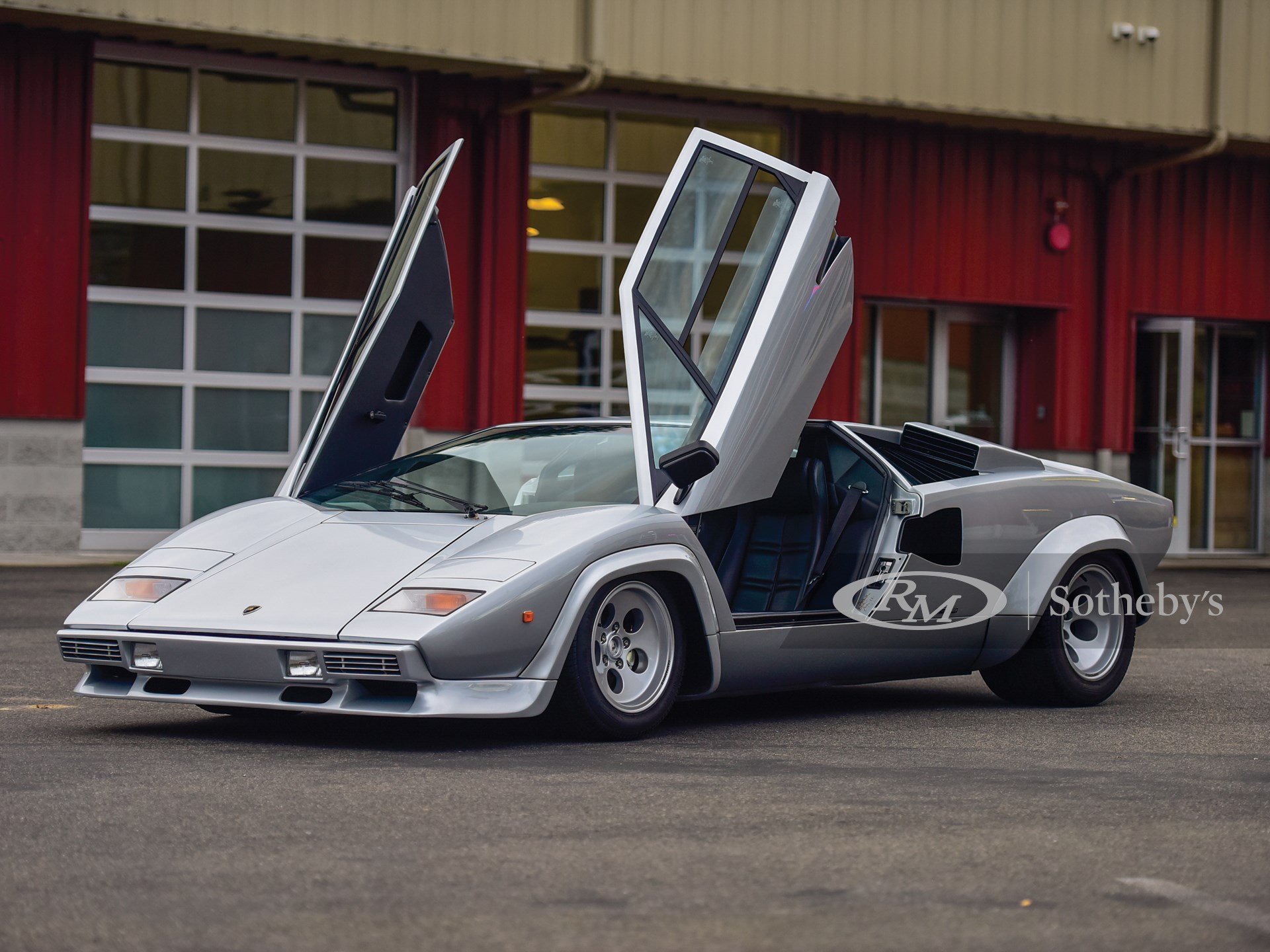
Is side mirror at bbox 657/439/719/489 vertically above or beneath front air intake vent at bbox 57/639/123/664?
above

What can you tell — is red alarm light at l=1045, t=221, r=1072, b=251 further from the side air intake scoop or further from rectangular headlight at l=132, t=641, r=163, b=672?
rectangular headlight at l=132, t=641, r=163, b=672

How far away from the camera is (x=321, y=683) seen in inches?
221

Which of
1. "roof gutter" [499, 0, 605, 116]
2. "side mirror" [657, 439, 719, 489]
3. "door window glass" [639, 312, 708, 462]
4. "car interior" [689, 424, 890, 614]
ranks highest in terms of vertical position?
"roof gutter" [499, 0, 605, 116]

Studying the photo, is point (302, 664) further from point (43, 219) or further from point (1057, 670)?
point (43, 219)

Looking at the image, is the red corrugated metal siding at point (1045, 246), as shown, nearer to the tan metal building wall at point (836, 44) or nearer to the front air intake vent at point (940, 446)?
the tan metal building wall at point (836, 44)

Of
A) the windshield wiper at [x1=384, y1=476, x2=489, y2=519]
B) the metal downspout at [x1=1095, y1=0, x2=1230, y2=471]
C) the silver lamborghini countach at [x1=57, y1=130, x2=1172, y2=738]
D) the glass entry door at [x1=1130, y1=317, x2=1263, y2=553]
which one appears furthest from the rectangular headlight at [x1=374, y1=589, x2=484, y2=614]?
the glass entry door at [x1=1130, y1=317, x2=1263, y2=553]

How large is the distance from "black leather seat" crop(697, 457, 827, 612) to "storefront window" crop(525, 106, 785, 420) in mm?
8350

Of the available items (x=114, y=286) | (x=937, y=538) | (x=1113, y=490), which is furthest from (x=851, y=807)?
(x=114, y=286)

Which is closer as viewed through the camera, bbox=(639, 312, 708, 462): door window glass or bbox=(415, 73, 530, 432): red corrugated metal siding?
bbox=(639, 312, 708, 462): door window glass

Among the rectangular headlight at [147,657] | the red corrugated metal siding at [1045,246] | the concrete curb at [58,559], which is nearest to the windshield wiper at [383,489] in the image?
the rectangular headlight at [147,657]

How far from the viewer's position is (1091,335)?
1775 centimetres

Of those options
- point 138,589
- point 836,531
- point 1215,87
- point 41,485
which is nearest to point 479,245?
point 41,485

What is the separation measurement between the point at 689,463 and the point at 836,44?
379 inches

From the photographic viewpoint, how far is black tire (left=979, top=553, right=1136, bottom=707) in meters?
7.46
